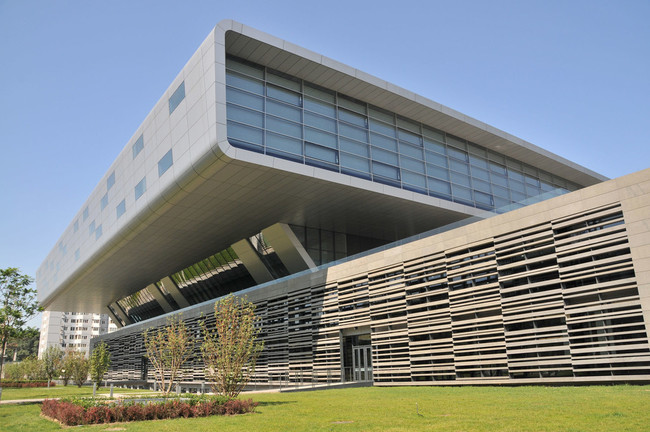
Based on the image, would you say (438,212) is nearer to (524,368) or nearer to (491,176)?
(491,176)

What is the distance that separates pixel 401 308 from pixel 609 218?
11335 mm

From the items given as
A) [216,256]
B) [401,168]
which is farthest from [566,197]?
[216,256]

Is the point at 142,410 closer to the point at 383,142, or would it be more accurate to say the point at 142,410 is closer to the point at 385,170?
the point at 385,170

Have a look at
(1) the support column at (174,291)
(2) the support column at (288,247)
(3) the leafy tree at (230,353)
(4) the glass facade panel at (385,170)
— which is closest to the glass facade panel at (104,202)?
(2) the support column at (288,247)

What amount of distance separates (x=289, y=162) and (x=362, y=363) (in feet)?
40.7

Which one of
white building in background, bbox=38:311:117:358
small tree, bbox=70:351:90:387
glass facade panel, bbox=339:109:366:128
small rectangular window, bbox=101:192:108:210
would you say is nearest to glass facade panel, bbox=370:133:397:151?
glass facade panel, bbox=339:109:366:128

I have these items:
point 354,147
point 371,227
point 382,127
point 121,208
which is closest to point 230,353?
point 354,147

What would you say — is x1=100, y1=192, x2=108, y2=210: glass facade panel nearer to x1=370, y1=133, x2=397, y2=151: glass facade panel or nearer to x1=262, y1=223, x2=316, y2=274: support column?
x1=262, y1=223, x2=316, y2=274: support column

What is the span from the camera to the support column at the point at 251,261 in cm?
3972

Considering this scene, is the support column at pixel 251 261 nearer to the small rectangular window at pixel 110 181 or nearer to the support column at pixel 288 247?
the support column at pixel 288 247

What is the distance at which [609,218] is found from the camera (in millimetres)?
18953

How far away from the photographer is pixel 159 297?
2323 inches

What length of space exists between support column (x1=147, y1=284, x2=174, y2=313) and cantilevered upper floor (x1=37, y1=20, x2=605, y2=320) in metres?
14.3

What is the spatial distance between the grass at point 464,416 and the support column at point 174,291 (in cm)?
3802
